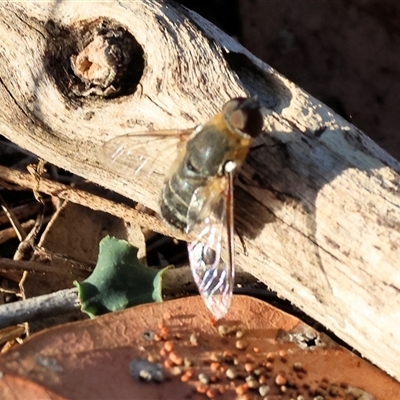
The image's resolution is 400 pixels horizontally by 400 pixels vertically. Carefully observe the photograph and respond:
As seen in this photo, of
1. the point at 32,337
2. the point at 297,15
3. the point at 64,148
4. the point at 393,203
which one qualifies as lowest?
the point at 32,337

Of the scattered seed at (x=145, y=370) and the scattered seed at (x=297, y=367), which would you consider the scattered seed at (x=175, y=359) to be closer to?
the scattered seed at (x=145, y=370)

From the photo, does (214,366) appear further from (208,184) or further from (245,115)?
(245,115)

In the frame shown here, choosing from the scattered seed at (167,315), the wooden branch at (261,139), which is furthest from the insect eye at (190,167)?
the scattered seed at (167,315)

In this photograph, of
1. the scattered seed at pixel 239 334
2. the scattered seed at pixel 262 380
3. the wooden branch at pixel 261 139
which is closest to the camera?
the wooden branch at pixel 261 139

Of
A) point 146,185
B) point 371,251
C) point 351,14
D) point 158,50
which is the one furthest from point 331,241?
point 351,14

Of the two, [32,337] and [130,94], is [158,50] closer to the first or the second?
[130,94]
